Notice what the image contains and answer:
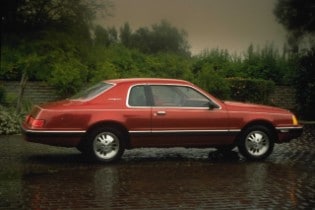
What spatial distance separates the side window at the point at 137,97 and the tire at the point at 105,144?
62 cm

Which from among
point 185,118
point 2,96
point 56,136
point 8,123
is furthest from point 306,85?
point 56,136

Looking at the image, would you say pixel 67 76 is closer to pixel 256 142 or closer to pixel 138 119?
pixel 138 119

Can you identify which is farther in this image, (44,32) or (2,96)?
(2,96)

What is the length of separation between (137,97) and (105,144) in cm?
105

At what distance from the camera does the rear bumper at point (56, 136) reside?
11.6 metres

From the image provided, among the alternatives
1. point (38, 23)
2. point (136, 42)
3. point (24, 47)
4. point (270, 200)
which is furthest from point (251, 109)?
point (136, 42)

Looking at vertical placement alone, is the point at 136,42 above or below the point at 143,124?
above

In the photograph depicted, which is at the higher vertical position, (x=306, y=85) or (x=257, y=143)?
(x=306, y=85)

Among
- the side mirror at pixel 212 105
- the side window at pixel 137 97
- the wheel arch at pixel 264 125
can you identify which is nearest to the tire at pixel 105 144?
the side window at pixel 137 97

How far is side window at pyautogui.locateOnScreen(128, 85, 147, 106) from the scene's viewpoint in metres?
12.1

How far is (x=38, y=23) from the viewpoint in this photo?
1479 cm

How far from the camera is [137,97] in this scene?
1224 centimetres

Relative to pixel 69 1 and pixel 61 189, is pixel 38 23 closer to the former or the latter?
pixel 69 1

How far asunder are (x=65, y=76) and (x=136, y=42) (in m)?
6.00
